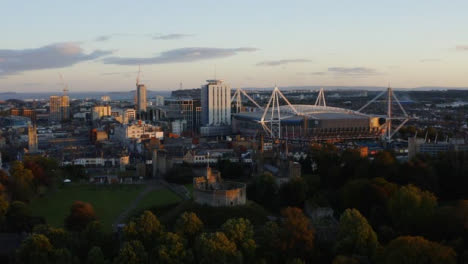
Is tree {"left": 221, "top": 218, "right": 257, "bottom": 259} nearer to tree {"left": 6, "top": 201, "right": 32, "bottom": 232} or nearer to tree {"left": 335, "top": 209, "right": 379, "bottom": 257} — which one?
tree {"left": 335, "top": 209, "right": 379, "bottom": 257}

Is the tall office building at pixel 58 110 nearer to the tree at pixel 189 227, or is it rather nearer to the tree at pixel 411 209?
the tree at pixel 189 227

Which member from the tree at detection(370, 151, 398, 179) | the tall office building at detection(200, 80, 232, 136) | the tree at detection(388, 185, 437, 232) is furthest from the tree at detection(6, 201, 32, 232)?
the tall office building at detection(200, 80, 232, 136)

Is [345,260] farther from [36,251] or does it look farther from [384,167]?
[384,167]

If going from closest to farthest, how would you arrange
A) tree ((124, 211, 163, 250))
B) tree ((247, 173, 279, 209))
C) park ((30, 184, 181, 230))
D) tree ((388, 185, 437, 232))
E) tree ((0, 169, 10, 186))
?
tree ((124, 211, 163, 250)), tree ((388, 185, 437, 232)), park ((30, 184, 181, 230)), tree ((247, 173, 279, 209)), tree ((0, 169, 10, 186))

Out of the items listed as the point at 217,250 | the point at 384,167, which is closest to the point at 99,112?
the point at 384,167

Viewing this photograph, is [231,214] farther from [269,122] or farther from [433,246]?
[269,122]

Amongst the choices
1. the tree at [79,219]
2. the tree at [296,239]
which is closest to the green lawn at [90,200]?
the tree at [79,219]

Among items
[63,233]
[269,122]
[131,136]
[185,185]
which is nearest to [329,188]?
[185,185]
